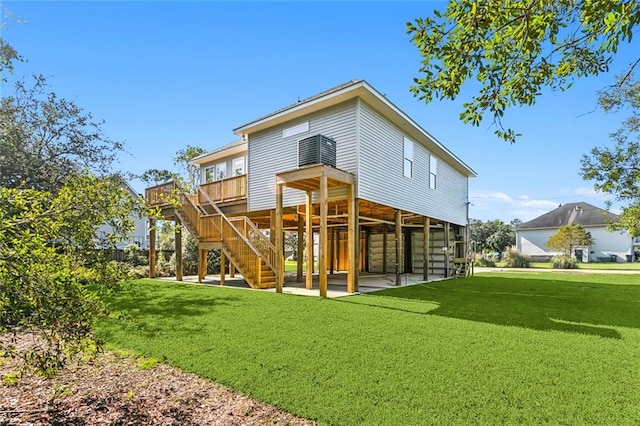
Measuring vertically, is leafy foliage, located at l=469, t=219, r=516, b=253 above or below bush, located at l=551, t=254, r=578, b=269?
above

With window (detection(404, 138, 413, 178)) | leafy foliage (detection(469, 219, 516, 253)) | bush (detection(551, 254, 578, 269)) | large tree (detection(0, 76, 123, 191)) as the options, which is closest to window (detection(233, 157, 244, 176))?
large tree (detection(0, 76, 123, 191))

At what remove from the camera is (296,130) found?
11180mm

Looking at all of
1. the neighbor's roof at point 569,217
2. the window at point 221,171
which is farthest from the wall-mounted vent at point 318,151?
the neighbor's roof at point 569,217

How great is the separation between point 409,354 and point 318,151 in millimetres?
6181

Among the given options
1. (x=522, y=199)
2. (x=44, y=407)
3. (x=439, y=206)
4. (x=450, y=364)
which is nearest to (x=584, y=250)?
(x=522, y=199)

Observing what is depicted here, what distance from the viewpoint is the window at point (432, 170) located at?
47.1 ft

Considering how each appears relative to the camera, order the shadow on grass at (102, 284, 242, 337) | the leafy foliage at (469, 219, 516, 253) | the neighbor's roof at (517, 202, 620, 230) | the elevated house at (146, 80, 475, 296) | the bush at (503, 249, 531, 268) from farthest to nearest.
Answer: the leafy foliage at (469, 219, 516, 253), the neighbor's roof at (517, 202, 620, 230), the bush at (503, 249, 531, 268), the elevated house at (146, 80, 475, 296), the shadow on grass at (102, 284, 242, 337)

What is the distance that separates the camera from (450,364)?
3.80 m

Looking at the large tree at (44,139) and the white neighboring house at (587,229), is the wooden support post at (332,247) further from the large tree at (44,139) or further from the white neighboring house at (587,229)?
the white neighboring house at (587,229)

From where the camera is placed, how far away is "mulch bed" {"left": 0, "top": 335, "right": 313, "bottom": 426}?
9.33ft

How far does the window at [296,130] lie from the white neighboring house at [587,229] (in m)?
37.1

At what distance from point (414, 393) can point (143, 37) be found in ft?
28.8

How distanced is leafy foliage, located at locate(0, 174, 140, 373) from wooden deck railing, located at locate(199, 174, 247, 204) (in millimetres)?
10371

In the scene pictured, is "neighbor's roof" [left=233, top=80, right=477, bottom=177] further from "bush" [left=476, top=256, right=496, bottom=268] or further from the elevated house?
"bush" [left=476, top=256, right=496, bottom=268]
